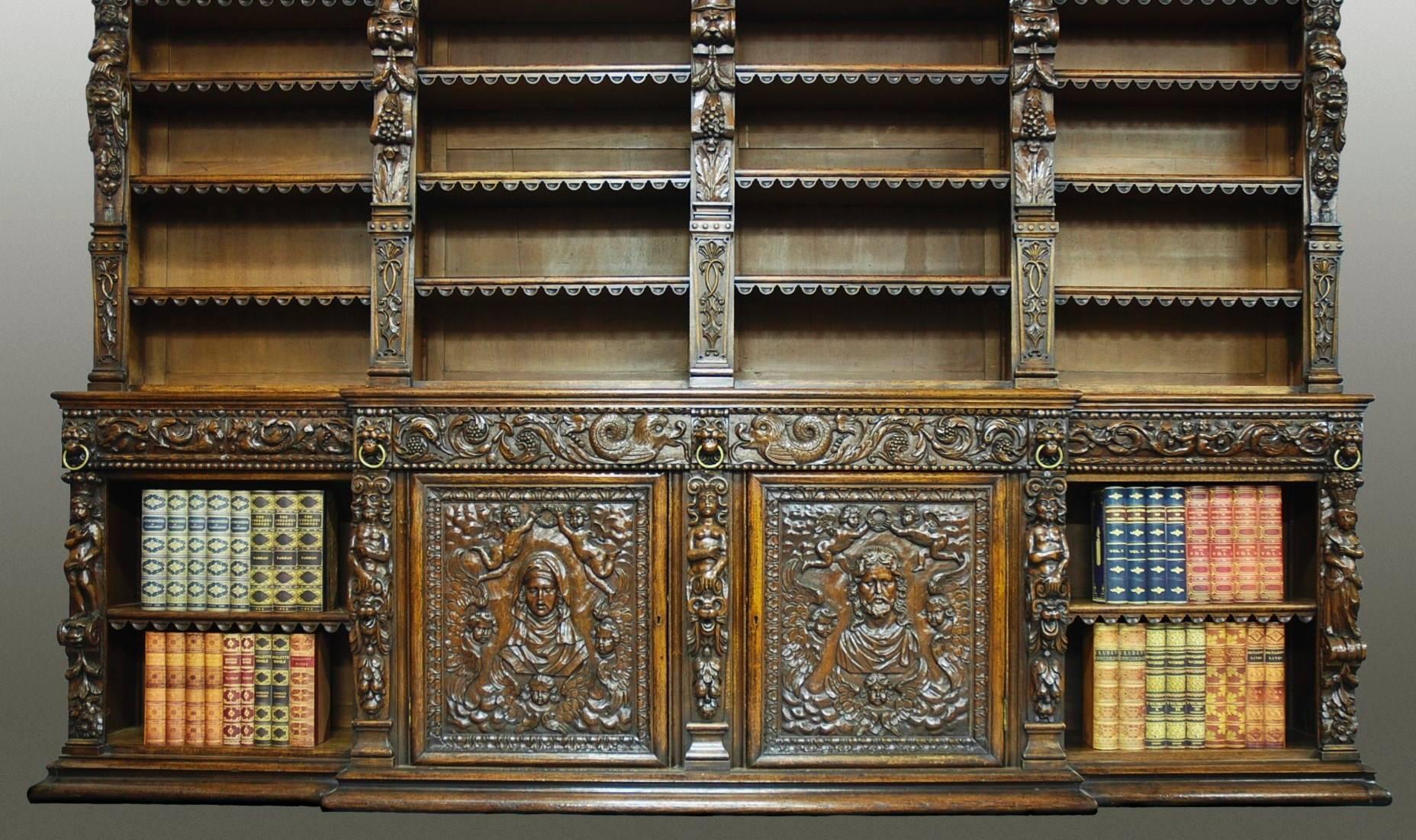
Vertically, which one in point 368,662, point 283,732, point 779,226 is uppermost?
point 779,226

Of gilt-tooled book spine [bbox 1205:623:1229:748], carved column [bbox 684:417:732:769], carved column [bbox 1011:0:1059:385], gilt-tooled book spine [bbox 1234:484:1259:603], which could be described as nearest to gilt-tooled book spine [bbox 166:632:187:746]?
carved column [bbox 684:417:732:769]

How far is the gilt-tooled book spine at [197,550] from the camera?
12.5 ft

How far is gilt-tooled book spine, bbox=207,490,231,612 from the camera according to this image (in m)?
3.79

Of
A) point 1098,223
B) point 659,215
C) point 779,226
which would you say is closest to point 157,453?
point 659,215

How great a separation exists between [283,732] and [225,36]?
8.43 feet

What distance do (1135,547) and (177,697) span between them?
3318mm

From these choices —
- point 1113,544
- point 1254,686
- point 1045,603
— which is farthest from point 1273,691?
point 1045,603

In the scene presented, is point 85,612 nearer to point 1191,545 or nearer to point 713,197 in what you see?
point 713,197

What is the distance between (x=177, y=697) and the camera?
3830 mm

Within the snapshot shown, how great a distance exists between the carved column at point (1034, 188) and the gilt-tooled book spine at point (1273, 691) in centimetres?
118

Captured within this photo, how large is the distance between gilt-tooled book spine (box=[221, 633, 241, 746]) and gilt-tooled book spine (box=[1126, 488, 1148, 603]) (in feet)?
9.99

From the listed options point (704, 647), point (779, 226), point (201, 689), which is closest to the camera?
point (704, 647)

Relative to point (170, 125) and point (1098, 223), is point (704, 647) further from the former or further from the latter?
point (170, 125)

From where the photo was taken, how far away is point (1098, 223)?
13.7 ft
